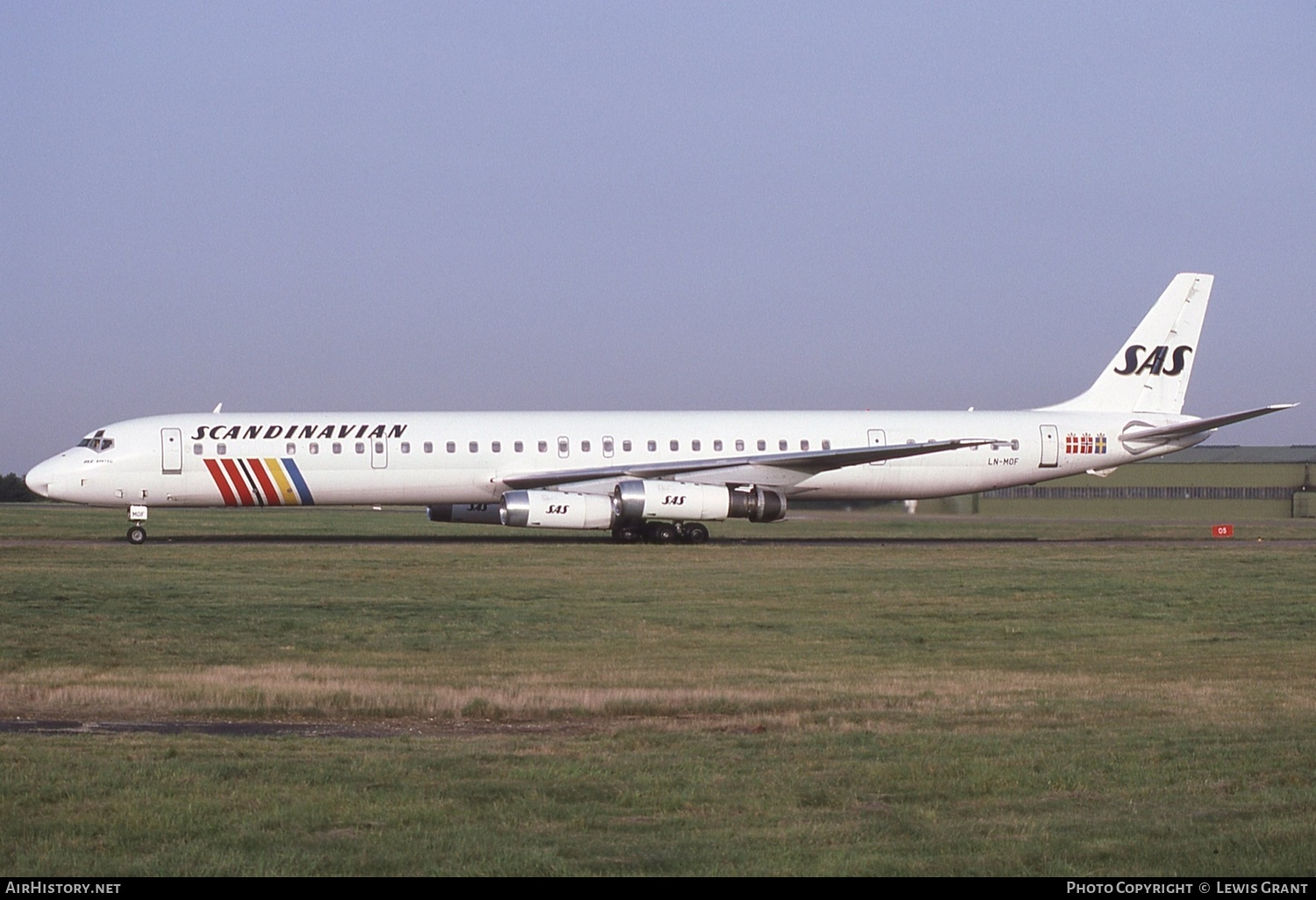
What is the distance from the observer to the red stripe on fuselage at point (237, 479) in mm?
36844

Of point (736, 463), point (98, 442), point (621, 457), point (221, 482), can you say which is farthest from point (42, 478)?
point (736, 463)

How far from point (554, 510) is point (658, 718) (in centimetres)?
2198

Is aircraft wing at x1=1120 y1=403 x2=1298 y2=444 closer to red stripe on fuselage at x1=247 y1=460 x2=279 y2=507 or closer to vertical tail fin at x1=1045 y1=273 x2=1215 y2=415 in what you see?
vertical tail fin at x1=1045 y1=273 x2=1215 y2=415

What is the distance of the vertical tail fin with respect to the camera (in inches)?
1649

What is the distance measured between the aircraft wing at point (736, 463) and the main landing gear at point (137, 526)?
A: 9122 millimetres

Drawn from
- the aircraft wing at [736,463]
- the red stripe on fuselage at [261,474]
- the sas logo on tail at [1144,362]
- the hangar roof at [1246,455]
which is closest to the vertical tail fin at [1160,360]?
the sas logo on tail at [1144,362]

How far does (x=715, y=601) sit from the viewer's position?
23969 mm

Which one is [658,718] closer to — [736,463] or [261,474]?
[736,463]

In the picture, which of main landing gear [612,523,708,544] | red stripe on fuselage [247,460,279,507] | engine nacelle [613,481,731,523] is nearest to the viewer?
engine nacelle [613,481,731,523]

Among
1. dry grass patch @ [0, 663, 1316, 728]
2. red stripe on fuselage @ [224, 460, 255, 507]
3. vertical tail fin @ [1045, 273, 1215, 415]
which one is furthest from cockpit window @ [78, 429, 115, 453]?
vertical tail fin @ [1045, 273, 1215, 415]

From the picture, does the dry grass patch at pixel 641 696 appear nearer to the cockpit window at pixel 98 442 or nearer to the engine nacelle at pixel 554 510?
the engine nacelle at pixel 554 510

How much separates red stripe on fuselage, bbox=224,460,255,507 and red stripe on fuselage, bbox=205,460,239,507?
0.50 feet

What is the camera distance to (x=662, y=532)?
37625 millimetres
